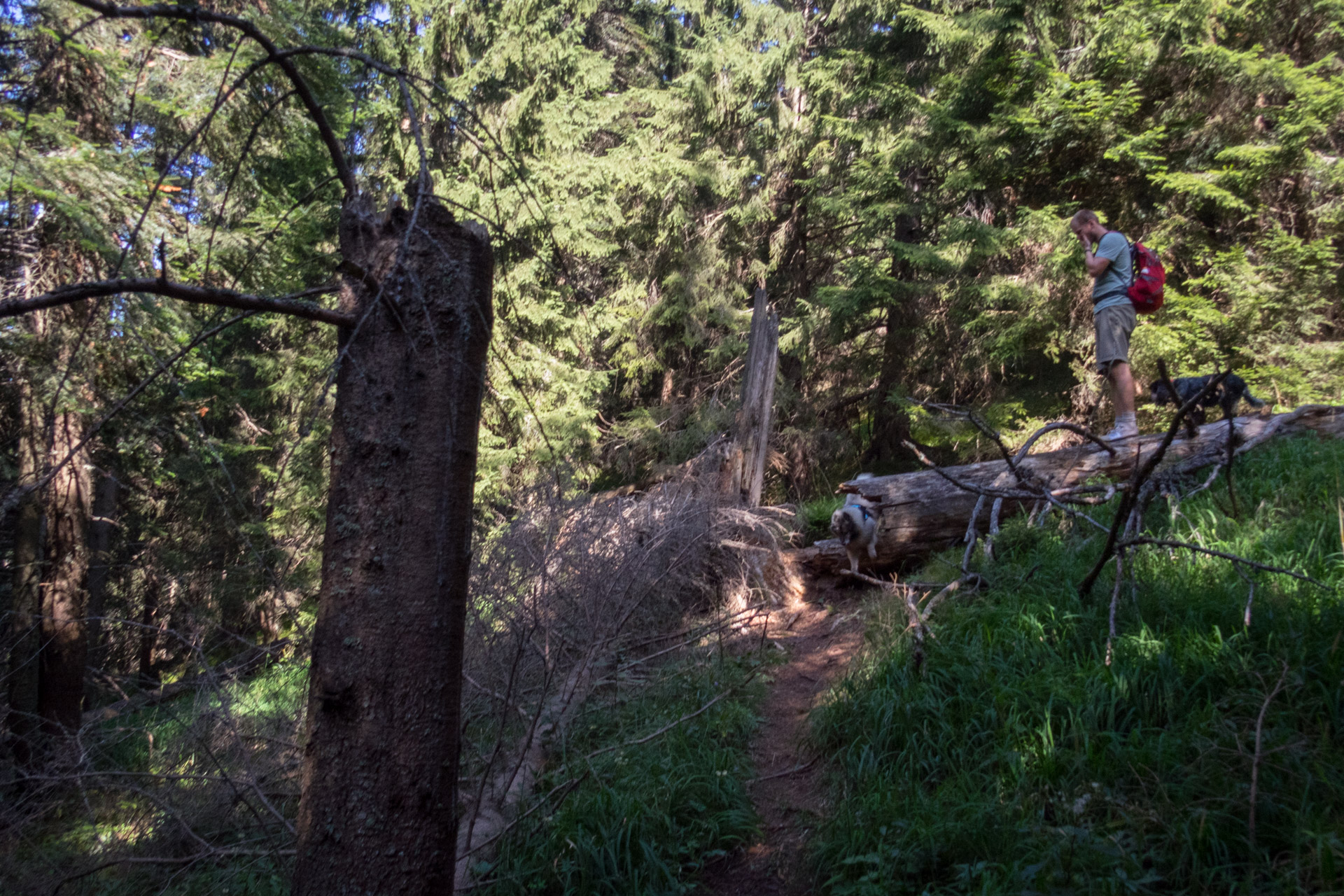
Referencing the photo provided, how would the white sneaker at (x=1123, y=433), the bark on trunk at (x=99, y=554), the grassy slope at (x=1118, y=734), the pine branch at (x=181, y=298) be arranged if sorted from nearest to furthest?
the pine branch at (x=181, y=298) → the grassy slope at (x=1118, y=734) → the white sneaker at (x=1123, y=433) → the bark on trunk at (x=99, y=554)

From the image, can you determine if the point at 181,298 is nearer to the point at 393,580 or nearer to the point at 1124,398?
the point at 393,580

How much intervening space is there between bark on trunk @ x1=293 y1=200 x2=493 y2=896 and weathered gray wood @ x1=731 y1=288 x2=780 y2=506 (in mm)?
6440

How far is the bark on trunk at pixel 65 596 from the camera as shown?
790 cm

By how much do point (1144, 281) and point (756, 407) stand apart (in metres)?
4.10

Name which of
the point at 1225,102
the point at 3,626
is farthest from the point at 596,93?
the point at 3,626

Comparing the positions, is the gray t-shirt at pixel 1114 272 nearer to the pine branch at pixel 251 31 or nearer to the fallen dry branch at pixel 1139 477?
the fallen dry branch at pixel 1139 477

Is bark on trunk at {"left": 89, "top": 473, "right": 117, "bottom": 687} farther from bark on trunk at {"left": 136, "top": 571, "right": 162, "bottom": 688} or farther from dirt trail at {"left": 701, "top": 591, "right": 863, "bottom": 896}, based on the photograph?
dirt trail at {"left": 701, "top": 591, "right": 863, "bottom": 896}

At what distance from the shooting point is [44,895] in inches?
140

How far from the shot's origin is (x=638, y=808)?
3510 mm

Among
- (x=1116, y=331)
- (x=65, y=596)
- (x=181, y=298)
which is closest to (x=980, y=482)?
(x=1116, y=331)

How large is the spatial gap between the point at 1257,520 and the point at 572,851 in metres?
4.29

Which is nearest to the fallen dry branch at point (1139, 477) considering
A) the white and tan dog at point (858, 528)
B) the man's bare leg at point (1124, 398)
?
the man's bare leg at point (1124, 398)

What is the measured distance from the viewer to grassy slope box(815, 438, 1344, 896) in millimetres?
2461

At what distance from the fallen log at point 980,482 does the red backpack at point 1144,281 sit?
113 cm
